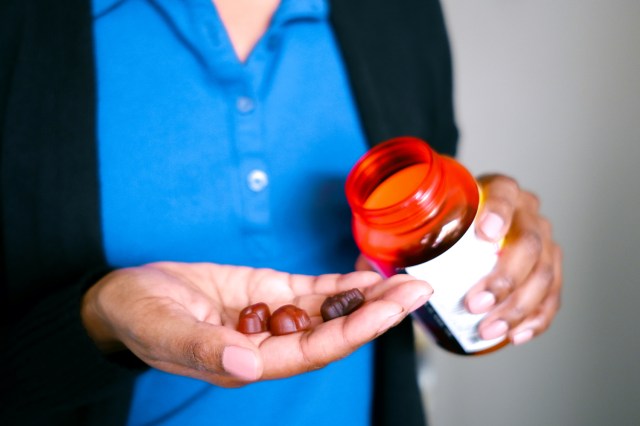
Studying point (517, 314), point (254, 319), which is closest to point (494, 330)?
point (517, 314)

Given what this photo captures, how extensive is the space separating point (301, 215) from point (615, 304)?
655mm

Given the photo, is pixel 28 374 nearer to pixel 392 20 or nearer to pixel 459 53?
pixel 392 20

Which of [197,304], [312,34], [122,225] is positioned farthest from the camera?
[312,34]

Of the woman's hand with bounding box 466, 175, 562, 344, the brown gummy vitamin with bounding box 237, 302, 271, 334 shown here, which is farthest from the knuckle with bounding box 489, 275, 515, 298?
the brown gummy vitamin with bounding box 237, 302, 271, 334

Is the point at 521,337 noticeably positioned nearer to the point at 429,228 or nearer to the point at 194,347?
the point at 429,228

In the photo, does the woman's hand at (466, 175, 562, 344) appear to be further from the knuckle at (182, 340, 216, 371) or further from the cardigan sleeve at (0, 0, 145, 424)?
the cardigan sleeve at (0, 0, 145, 424)

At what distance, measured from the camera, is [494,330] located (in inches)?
23.4

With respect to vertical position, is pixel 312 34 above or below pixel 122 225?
above

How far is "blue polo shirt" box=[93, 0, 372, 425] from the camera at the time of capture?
65 cm

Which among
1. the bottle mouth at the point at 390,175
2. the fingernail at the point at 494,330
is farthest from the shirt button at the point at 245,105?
the fingernail at the point at 494,330

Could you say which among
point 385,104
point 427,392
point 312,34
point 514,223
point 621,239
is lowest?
point 427,392

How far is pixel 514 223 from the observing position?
0.66 metres

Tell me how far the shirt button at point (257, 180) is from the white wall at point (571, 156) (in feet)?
2.17

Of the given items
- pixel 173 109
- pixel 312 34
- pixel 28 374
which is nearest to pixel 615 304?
pixel 312 34
